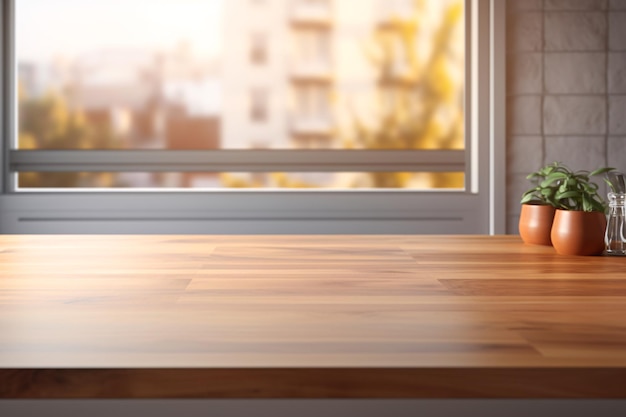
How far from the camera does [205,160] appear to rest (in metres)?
2.86

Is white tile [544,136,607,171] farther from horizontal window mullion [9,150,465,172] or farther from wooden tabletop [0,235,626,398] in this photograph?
wooden tabletop [0,235,626,398]

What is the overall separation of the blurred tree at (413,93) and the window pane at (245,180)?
1.2 inches

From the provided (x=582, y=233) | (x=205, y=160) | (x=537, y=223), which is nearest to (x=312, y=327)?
(x=582, y=233)

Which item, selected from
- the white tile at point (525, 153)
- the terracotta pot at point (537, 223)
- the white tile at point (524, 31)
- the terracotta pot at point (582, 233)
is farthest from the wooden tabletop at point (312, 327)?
the white tile at point (524, 31)

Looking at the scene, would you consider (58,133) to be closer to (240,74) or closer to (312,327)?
(240,74)

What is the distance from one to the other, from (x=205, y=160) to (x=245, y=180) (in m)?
0.20

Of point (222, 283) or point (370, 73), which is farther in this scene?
point (370, 73)

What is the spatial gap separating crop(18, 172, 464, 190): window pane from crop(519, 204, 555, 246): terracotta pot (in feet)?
5.30

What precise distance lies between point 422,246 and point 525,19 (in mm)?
1775

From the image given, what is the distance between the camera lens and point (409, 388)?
0.51 metres

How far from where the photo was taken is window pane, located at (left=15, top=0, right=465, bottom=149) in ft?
9.40

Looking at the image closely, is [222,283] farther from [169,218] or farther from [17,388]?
[169,218]

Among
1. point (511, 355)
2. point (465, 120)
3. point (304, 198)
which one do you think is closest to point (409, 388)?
point (511, 355)

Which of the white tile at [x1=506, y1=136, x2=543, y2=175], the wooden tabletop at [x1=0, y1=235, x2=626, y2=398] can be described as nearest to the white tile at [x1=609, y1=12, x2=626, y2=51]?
the white tile at [x1=506, y1=136, x2=543, y2=175]
